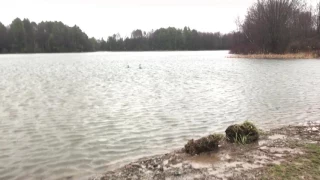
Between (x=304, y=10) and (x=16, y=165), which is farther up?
(x=304, y=10)

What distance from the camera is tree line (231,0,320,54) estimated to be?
54219 millimetres

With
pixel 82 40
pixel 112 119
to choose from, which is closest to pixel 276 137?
pixel 112 119

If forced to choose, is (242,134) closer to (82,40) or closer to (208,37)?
(82,40)

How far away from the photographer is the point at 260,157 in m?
6.07

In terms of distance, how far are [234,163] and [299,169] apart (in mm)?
1162

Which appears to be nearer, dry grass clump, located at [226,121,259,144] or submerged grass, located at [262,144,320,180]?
submerged grass, located at [262,144,320,180]

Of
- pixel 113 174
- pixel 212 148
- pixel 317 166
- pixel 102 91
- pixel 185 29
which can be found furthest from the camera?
pixel 185 29

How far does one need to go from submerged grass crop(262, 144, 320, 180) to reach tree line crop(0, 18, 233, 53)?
129662mm

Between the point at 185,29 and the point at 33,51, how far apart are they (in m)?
88.7

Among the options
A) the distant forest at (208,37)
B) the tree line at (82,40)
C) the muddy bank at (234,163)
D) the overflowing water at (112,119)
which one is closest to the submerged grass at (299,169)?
the muddy bank at (234,163)

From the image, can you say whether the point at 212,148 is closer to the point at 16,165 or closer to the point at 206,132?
the point at 206,132

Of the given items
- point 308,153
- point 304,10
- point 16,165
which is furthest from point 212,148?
point 304,10

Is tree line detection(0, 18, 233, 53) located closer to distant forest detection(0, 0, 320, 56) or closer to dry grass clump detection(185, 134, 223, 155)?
distant forest detection(0, 0, 320, 56)

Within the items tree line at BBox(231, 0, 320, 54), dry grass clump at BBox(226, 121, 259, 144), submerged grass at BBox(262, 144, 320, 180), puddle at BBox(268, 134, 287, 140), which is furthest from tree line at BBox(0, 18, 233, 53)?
submerged grass at BBox(262, 144, 320, 180)
